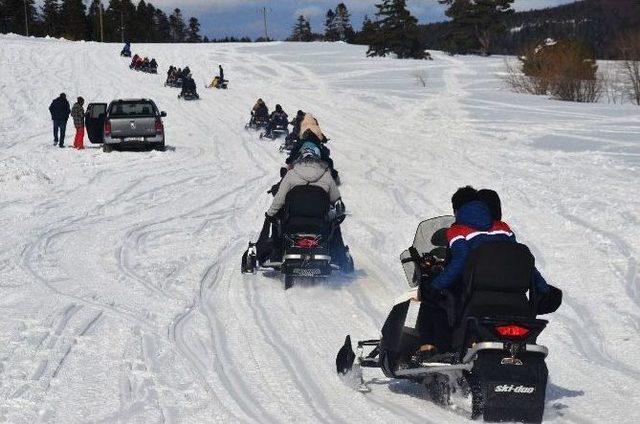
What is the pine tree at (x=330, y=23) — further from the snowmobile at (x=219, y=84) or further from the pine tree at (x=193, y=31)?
the snowmobile at (x=219, y=84)

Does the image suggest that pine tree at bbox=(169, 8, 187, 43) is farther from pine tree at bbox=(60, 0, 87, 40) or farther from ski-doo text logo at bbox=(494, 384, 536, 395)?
ski-doo text logo at bbox=(494, 384, 536, 395)

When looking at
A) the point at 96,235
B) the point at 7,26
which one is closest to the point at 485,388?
the point at 96,235

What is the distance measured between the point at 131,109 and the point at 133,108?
6 centimetres

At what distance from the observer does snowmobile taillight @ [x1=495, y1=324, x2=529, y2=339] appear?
5250 millimetres

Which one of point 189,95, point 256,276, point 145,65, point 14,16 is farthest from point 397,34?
point 256,276

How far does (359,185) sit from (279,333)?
1063 centimetres

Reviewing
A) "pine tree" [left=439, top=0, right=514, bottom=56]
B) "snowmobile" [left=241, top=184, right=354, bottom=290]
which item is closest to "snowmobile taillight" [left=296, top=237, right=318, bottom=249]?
"snowmobile" [left=241, top=184, right=354, bottom=290]

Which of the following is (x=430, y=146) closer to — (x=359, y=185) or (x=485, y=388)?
(x=359, y=185)

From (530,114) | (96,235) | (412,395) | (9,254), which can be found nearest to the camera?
(412,395)

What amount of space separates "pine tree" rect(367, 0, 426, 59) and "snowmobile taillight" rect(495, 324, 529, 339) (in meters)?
71.7

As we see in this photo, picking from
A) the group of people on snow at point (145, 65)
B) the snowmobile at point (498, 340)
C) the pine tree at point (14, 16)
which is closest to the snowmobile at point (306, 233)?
the snowmobile at point (498, 340)

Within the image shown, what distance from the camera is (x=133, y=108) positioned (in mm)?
24375

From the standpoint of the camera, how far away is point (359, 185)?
18359 millimetres

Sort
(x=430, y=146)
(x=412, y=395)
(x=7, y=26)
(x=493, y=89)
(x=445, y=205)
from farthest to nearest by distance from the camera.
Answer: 1. (x=7, y=26)
2. (x=493, y=89)
3. (x=430, y=146)
4. (x=445, y=205)
5. (x=412, y=395)
